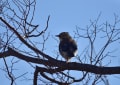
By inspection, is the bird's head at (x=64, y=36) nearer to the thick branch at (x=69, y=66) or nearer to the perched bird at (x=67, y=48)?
the perched bird at (x=67, y=48)

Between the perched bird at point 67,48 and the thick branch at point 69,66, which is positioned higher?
the perched bird at point 67,48

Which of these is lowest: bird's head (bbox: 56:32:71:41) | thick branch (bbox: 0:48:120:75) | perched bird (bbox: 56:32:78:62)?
thick branch (bbox: 0:48:120:75)

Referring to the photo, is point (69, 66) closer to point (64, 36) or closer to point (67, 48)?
point (67, 48)

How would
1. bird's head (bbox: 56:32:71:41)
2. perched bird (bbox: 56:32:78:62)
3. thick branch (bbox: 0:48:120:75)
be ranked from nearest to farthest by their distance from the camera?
thick branch (bbox: 0:48:120:75) → perched bird (bbox: 56:32:78:62) → bird's head (bbox: 56:32:71:41)

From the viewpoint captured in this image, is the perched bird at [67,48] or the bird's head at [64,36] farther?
the bird's head at [64,36]

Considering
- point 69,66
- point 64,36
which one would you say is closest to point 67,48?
point 64,36

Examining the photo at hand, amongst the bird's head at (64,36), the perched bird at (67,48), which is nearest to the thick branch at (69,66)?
the perched bird at (67,48)

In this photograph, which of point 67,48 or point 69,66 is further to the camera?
point 67,48

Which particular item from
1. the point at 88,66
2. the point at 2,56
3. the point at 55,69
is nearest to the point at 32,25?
the point at 2,56

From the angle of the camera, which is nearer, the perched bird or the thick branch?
the thick branch

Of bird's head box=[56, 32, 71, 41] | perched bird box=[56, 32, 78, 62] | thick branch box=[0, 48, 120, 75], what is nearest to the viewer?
thick branch box=[0, 48, 120, 75]

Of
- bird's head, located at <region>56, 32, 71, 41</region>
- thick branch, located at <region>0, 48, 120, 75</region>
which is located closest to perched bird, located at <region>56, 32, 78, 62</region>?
bird's head, located at <region>56, 32, 71, 41</region>

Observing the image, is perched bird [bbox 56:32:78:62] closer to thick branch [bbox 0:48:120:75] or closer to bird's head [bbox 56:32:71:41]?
bird's head [bbox 56:32:71:41]

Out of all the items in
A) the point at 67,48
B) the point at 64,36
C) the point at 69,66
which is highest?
the point at 64,36
